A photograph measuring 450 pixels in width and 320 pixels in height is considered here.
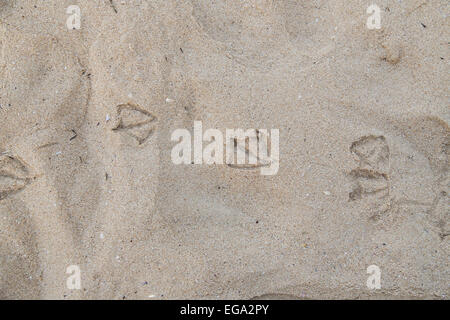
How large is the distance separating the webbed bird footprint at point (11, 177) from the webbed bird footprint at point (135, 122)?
1.55 feet

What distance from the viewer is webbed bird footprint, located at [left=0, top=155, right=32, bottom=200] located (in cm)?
204

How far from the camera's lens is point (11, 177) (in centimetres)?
205

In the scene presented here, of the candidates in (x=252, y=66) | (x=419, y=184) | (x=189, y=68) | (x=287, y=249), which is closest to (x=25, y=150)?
(x=189, y=68)

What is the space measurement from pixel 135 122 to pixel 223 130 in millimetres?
416

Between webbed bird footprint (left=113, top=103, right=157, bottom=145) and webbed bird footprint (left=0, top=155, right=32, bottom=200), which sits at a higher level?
webbed bird footprint (left=113, top=103, right=157, bottom=145)

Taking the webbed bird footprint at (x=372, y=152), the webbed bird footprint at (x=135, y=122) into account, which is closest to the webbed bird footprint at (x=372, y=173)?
the webbed bird footprint at (x=372, y=152)

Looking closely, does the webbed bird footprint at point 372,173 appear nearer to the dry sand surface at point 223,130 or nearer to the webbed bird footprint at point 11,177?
the dry sand surface at point 223,130

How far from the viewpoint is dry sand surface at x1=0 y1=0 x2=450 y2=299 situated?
1.99m

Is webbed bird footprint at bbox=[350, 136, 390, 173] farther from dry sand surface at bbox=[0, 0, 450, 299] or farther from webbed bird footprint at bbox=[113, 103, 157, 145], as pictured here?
webbed bird footprint at bbox=[113, 103, 157, 145]

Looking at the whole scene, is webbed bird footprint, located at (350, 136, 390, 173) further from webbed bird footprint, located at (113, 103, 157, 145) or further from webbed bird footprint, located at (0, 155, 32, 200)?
webbed bird footprint, located at (0, 155, 32, 200)

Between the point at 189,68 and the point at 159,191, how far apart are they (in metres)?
0.59

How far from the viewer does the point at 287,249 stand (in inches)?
78.9

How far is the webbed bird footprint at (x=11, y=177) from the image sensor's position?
2.04 m

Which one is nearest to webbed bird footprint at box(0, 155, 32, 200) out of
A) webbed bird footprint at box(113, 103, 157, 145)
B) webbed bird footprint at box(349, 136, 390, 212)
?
webbed bird footprint at box(113, 103, 157, 145)
